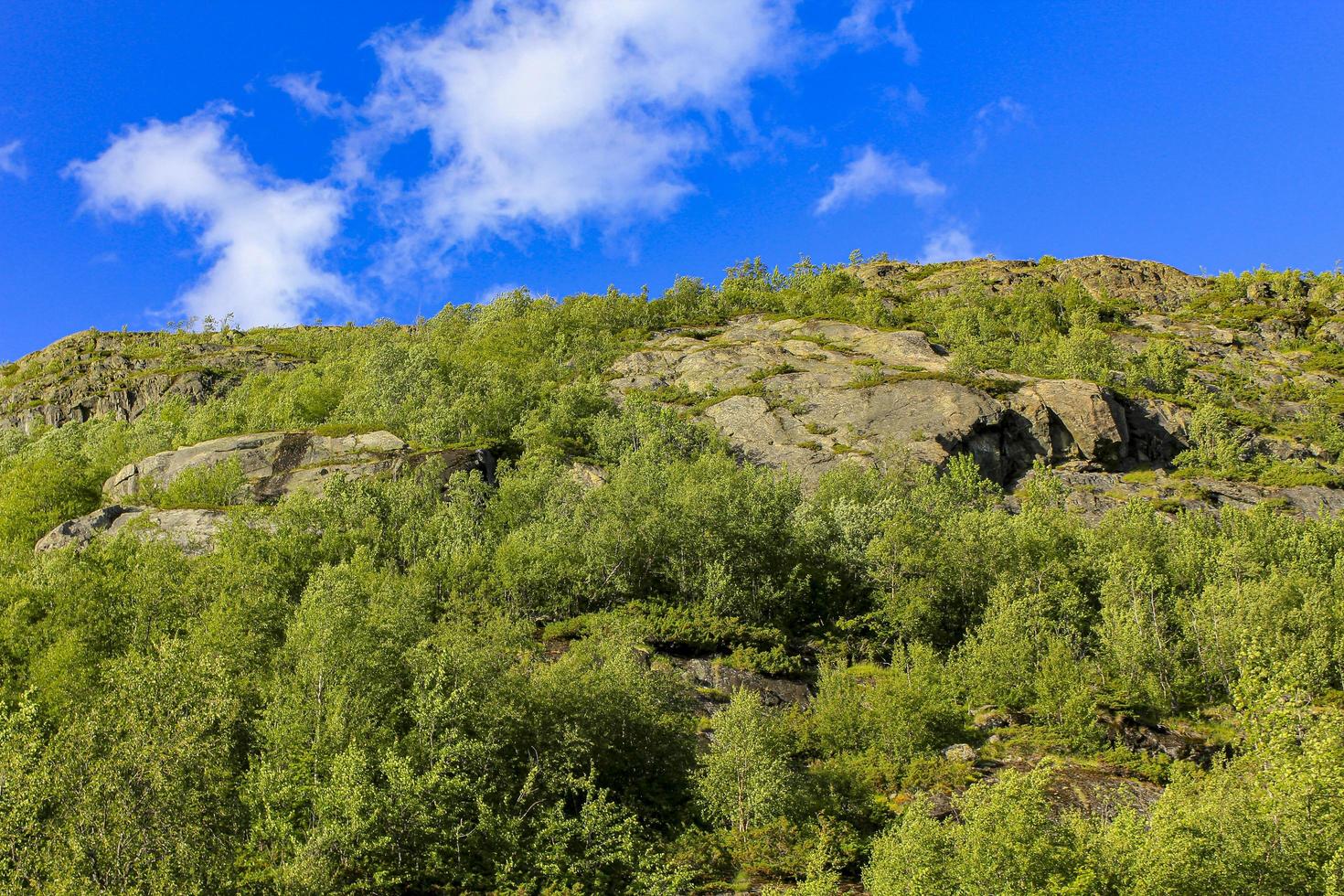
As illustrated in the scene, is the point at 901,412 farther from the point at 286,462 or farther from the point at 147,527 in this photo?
the point at 147,527

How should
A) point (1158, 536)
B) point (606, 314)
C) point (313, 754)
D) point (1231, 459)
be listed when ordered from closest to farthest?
point (313, 754) < point (1158, 536) < point (1231, 459) < point (606, 314)

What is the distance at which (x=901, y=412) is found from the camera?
102312mm

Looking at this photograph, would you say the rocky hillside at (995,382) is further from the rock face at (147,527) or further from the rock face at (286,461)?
the rock face at (147,527)

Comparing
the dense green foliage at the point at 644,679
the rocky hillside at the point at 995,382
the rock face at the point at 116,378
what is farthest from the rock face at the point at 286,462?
the rock face at the point at 116,378

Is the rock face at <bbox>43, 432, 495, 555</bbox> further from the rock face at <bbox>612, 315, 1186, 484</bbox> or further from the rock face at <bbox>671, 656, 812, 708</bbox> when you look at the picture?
the rock face at <bbox>671, 656, 812, 708</bbox>

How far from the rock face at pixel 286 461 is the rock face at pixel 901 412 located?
31695 mm

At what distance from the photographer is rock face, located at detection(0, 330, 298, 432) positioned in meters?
136

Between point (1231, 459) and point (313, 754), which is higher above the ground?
point (1231, 459)

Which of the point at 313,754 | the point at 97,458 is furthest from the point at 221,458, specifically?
the point at 313,754

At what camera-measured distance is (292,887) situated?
31156 millimetres

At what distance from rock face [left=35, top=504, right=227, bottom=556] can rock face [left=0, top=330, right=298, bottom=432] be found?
196 feet

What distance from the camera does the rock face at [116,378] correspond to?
13650cm

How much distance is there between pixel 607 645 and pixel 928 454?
5415 centimetres

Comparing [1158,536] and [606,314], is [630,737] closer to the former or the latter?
[1158,536]
